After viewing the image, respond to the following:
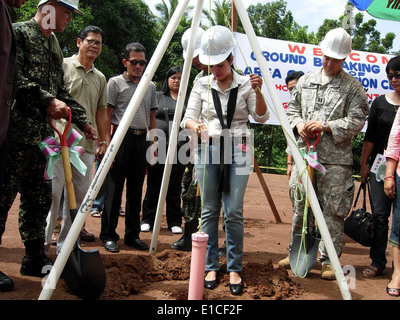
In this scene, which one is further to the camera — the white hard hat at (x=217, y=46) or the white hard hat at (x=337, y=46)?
the white hard hat at (x=337, y=46)

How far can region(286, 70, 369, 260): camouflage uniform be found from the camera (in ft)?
13.2

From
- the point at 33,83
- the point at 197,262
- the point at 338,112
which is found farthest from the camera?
the point at 338,112

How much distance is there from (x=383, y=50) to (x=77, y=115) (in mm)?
24080

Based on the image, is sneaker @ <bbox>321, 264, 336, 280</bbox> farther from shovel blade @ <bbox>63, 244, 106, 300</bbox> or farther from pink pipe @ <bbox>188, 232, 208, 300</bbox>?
shovel blade @ <bbox>63, 244, 106, 300</bbox>

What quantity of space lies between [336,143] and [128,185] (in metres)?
2.23

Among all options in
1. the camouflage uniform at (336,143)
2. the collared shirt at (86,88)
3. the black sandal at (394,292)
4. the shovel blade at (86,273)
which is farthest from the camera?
the collared shirt at (86,88)

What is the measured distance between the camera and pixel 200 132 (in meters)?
3.33

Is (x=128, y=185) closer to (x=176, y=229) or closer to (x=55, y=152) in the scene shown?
(x=176, y=229)

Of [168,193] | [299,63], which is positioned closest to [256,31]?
[299,63]

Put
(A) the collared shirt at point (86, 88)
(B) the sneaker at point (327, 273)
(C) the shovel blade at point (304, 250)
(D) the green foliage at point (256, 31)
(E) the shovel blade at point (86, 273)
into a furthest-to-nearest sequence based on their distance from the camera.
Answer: (D) the green foliage at point (256, 31), (A) the collared shirt at point (86, 88), (B) the sneaker at point (327, 273), (C) the shovel blade at point (304, 250), (E) the shovel blade at point (86, 273)

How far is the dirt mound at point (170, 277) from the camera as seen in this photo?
332 centimetres

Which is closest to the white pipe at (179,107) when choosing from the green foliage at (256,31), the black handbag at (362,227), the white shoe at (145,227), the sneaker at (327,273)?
the white shoe at (145,227)

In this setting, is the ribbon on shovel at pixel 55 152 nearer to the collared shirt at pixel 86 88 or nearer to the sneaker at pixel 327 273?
the collared shirt at pixel 86 88

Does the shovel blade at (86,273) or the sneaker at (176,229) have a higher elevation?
the shovel blade at (86,273)
